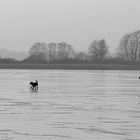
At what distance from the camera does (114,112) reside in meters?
16.3

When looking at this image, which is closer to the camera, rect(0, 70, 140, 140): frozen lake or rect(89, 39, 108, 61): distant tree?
rect(0, 70, 140, 140): frozen lake

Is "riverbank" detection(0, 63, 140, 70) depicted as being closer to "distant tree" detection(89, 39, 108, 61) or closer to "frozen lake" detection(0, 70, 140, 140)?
"distant tree" detection(89, 39, 108, 61)

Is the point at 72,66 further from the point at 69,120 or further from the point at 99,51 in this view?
the point at 69,120

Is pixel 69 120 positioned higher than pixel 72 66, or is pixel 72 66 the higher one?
pixel 72 66

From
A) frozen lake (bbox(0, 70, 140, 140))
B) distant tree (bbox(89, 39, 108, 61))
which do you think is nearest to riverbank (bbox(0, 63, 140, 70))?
distant tree (bbox(89, 39, 108, 61))

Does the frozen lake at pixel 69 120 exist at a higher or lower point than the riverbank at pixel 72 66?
lower

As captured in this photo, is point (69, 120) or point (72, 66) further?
point (72, 66)

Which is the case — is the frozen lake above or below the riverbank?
below

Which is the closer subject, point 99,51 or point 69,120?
point 69,120

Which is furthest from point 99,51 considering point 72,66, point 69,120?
point 69,120

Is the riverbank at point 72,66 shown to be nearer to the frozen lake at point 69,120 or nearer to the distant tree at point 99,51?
the distant tree at point 99,51

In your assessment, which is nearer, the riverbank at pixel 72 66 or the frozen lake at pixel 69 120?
the frozen lake at pixel 69 120

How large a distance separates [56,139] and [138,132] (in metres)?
2.19

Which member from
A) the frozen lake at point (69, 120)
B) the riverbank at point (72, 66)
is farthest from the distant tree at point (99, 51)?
the frozen lake at point (69, 120)
